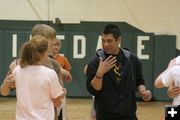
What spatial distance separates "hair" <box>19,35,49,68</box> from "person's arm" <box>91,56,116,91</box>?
48cm

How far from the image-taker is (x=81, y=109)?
23.5 feet

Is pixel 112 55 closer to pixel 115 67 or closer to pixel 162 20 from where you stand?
pixel 115 67

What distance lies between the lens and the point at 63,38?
8.21 metres

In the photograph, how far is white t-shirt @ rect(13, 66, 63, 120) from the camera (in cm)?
256

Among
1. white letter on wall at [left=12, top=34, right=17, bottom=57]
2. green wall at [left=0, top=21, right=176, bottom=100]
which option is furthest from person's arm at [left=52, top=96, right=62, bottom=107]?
white letter on wall at [left=12, top=34, right=17, bottom=57]

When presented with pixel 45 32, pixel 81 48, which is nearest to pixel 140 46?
pixel 81 48

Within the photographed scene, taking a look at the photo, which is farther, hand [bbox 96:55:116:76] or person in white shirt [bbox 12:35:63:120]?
hand [bbox 96:55:116:76]

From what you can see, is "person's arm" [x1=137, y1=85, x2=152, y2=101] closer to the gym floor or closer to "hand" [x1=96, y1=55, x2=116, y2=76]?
"hand" [x1=96, y1=55, x2=116, y2=76]

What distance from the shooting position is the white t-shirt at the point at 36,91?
8.41 ft

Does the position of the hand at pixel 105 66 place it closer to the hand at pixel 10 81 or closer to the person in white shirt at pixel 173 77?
the person in white shirt at pixel 173 77

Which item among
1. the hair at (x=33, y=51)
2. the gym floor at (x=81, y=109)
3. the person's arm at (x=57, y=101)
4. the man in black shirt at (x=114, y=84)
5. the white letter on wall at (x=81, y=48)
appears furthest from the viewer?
the white letter on wall at (x=81, y=48)

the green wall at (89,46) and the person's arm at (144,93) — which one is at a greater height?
the green wall at (89,46)

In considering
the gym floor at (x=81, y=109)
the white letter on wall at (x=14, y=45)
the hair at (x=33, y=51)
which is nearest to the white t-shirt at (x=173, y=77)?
the hair at (x=33, y=51)

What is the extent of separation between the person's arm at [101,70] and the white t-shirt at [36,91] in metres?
0.38
